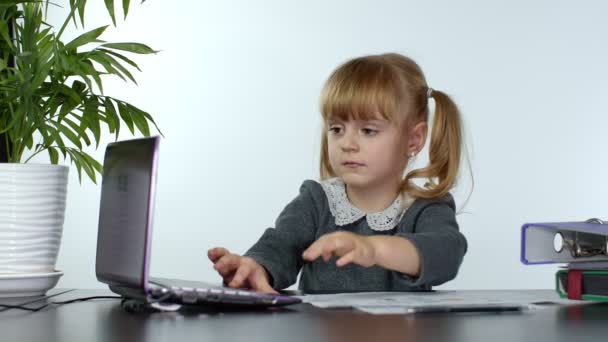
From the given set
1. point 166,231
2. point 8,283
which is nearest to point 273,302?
point 8,283

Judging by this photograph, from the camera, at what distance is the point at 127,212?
801 millimetres

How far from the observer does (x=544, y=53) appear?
3.28 meters

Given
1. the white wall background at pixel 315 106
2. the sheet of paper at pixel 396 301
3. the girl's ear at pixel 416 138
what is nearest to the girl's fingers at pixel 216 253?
the sheet of paper at pixel 396 301

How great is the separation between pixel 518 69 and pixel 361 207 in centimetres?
197

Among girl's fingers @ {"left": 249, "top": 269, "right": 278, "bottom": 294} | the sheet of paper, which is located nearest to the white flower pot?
girl's fingers @ {"left": 249, "top": 269, "right": 278, "bottom": 294}

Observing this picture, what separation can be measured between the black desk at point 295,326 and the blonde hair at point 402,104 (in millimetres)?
692

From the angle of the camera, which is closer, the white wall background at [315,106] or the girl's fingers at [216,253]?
the girl's fingers at [216,253]

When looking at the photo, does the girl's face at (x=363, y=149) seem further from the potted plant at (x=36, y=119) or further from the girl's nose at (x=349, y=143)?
the potted plant at (x=36, y=119)

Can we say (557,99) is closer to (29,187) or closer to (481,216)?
(481,216)

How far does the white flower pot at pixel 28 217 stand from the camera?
3.57 feet

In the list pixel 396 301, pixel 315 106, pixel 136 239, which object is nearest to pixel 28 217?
pixel 136 239

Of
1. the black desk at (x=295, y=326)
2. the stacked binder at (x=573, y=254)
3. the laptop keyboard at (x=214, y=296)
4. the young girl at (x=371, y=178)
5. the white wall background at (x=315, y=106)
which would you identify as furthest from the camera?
the white wall background at (x=315, y=106)

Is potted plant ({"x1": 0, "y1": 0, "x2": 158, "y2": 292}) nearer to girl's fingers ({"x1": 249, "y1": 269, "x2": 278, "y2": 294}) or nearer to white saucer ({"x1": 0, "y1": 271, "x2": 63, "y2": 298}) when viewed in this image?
white saucer ({"x1": 0, "y1": 271, "x2": 63, "y2": 298})

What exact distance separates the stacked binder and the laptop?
Answer: 34cm
